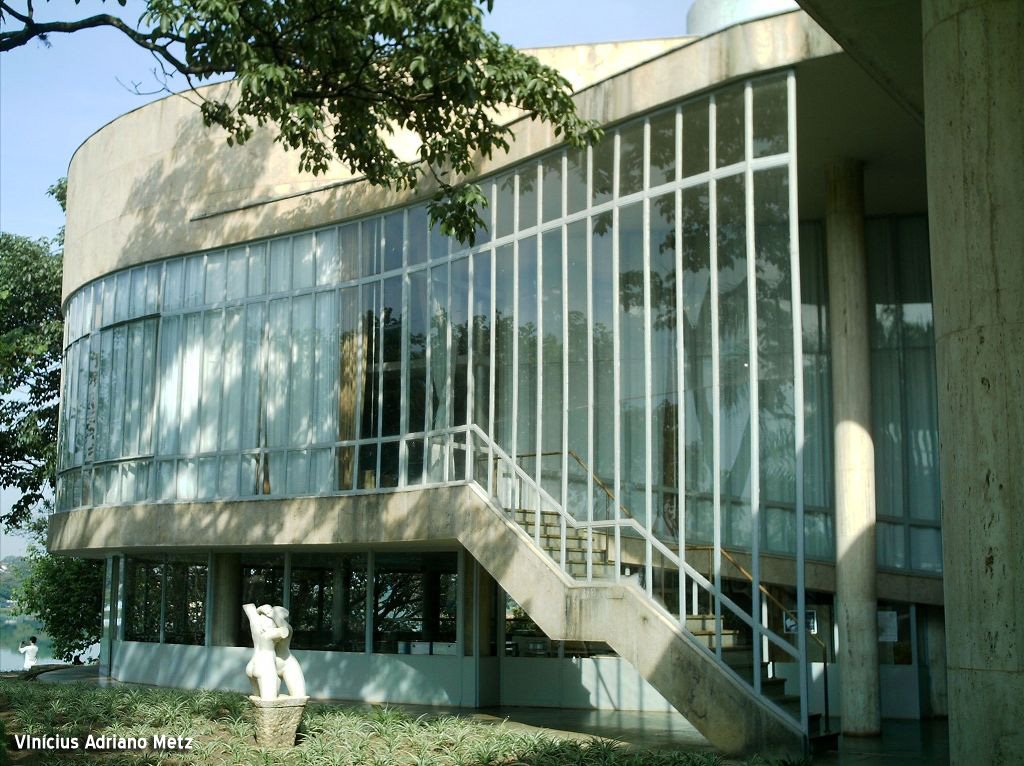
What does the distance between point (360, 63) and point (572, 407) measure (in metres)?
4.76

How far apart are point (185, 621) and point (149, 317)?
18.3 feet

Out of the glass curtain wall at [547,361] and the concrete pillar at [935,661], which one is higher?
the glass curtain wall at [547,361]

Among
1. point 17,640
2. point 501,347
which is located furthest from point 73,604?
point 17,640

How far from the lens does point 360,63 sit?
12781 millimetres

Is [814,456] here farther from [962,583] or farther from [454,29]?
[962,583]

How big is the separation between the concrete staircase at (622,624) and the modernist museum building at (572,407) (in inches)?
1.5

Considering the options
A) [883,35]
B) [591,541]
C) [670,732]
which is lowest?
[670,732]

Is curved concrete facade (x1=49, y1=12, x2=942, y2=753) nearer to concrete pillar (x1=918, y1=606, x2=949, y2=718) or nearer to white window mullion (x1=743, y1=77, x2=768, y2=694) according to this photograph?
white window mullion (x1=743, y1=77, x2=768, y2=694)

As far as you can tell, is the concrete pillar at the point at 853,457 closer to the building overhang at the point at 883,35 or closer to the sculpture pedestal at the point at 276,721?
the building overhang at the point at 883,35

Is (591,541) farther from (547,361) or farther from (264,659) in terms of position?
(264,659)

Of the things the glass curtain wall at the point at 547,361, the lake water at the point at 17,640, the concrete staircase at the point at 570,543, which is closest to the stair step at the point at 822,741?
the glass curtain wall at the point at 547,361

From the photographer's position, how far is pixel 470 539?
48.6 ft

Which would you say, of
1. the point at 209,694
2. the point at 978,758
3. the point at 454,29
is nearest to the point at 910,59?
the point at 454,29

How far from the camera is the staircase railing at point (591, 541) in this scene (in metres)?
11.7
